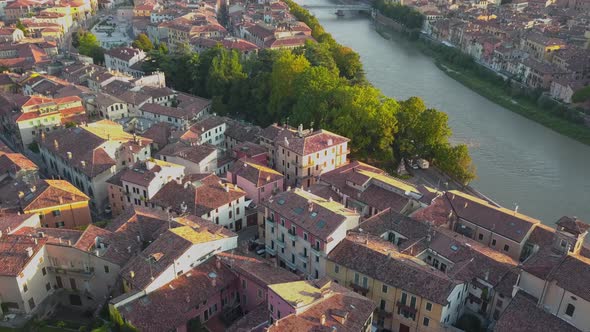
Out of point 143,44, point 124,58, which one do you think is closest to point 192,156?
point 124,58

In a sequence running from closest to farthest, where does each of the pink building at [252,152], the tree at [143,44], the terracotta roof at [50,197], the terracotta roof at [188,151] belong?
the terracotta roof at [50,197], the terracotta roof at [188,151], the pink building at [252,152], the tree at [143,44]

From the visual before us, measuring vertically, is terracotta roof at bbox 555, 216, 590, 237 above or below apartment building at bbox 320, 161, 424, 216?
above

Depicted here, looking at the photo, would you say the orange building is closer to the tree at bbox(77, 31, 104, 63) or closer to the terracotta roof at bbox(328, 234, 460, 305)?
the terracotta roof at bbox(328, 234, 460, 305)

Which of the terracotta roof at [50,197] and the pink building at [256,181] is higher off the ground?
the terracotta roof at [50,197]

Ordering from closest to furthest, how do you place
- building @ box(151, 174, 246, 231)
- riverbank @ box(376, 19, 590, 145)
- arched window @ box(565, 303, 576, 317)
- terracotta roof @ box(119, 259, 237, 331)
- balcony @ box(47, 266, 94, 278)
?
terracotta roof @ box(119, 259, 237, 331)
arched window @ box(565, 303, 576, 317)
balcony @ box(47, 266, 94, 278)
building @ box(151, 174, 246, 231)
riverbank @ box(376, 19, 590, 145)

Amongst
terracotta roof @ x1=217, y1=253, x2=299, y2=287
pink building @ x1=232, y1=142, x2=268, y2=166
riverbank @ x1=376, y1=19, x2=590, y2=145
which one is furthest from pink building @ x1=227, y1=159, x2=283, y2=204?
riverbank @ x1=376, y1=19, x2=590, y2=145

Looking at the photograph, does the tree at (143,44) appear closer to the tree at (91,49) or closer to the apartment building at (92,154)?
the tree at (91,49)

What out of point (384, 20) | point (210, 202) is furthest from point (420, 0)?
point (210, 202)

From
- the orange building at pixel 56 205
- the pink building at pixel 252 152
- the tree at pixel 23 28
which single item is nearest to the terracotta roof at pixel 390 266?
the pink building at pixel 252 152
